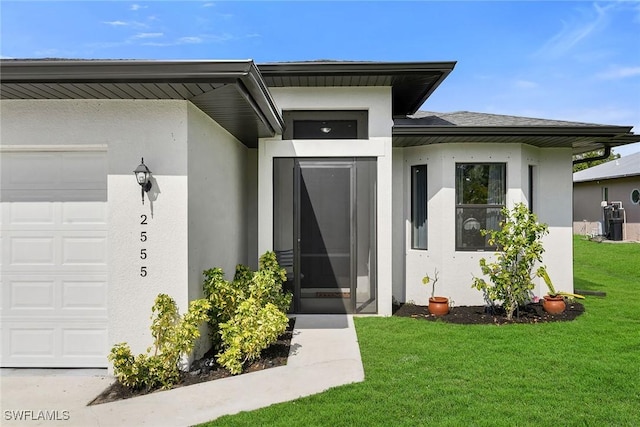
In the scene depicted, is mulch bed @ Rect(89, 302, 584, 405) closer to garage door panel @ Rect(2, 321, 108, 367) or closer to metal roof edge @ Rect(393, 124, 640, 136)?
garage door panel @ Rect(2, 321, 108, 367)

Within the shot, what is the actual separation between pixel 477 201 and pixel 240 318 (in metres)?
5.19

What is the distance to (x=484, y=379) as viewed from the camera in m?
4.15

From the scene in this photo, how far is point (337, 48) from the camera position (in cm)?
1116

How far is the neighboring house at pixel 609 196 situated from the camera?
67.6 feet

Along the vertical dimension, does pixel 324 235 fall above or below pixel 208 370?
above

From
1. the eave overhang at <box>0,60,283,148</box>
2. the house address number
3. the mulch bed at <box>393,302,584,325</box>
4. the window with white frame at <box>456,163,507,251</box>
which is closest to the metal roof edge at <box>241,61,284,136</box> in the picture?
the eave overhang at <box>0,60,283,148</box>

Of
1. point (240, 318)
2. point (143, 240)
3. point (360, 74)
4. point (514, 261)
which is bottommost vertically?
point (240, 318)

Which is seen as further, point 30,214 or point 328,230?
point 328,230

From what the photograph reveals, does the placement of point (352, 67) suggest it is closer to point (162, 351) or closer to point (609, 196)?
point (162, 351)

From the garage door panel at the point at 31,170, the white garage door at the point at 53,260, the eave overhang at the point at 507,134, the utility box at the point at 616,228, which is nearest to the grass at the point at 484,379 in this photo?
the white garage door at the point at 53,260

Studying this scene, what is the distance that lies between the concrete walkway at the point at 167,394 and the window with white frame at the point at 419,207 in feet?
11.5

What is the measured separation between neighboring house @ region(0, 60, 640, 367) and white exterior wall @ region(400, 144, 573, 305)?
0.03m

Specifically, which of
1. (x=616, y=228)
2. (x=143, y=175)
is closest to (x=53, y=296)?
(x=143, y=175)

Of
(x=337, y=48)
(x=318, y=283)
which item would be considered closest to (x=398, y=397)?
(x=318, y=283)
